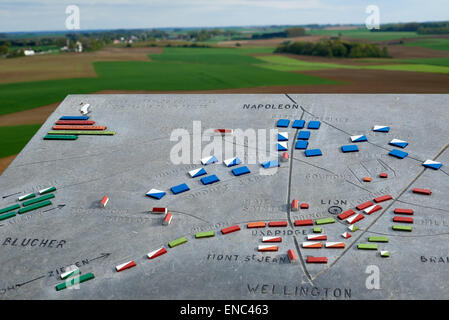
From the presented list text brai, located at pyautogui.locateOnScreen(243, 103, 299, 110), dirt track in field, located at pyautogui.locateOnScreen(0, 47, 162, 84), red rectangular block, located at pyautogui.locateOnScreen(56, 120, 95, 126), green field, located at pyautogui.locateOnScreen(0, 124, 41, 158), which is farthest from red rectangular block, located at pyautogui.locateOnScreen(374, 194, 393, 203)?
dirt track in field, located at pyautogui.locateOnScreen(0, 47, 162, 84)

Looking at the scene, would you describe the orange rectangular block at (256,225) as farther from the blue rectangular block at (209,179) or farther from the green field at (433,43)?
the green field at (433,43)

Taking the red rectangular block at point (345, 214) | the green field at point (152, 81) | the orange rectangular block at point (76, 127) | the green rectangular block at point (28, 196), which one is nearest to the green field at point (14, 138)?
the green field at point (152, 81)

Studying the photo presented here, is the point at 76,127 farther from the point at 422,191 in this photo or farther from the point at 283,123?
the point at 422,191

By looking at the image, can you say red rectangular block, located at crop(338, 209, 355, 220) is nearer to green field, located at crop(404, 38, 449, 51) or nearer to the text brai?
the text brai

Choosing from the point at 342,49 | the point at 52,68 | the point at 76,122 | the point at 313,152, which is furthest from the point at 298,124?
the point at 52,68
